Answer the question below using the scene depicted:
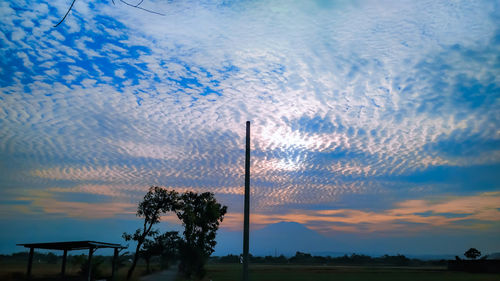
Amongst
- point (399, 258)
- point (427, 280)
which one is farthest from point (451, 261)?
point (399, 258)

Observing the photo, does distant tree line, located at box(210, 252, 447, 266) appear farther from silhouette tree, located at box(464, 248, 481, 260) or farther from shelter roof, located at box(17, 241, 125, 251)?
shelter roof, located at box(17, 241, 125, 251)

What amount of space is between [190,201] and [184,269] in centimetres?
881

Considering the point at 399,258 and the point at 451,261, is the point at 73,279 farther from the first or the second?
the point at 399,258

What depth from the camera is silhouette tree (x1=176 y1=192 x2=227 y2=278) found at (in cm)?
4150

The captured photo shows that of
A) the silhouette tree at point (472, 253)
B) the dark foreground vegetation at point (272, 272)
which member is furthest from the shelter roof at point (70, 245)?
the silhouette tree at point (472, 253)

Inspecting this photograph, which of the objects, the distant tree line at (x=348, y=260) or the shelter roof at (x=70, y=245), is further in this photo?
the distant tree line at (x=348, y=260)

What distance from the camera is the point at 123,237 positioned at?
37031 mm

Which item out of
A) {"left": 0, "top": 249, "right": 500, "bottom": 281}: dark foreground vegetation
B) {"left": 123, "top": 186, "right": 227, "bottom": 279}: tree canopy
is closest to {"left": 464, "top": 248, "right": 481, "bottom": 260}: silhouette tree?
{"left": 0, "top": 249, "right": 500, "bottom": 281}: dark foreground vegetation

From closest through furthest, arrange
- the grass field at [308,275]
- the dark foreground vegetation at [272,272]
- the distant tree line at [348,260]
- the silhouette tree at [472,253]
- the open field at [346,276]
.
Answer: the dark foreground vegetation at [272,272]
the grass field at [308,275]
the open field at [346,276]
the silhouette tree at [472,253]
the distant tree line at [348,260]

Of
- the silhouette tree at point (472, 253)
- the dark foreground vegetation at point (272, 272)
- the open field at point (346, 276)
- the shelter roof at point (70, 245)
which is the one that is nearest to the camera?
the shelter roof at point (70, 245)

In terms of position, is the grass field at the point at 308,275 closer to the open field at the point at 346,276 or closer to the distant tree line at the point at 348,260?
the open field at the point at 346,276

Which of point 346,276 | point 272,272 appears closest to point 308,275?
point 346,276

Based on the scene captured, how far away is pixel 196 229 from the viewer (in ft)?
139

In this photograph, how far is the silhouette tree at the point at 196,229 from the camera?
41500mm
